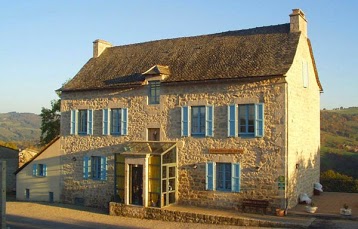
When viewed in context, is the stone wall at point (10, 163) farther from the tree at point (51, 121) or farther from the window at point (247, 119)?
the window at point (247, 119)

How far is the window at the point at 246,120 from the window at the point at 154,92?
389cm

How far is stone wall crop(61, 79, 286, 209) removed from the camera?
16484mm

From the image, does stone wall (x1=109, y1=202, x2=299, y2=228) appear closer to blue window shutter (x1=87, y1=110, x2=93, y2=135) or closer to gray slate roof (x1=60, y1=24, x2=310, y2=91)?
blue window shutter (x1=87, y1=110, x2=93, y2=135)

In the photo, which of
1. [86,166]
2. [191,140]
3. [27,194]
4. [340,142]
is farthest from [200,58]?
[340,142]

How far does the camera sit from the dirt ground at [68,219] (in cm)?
1640

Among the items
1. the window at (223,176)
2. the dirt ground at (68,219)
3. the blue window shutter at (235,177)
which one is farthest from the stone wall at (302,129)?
the dirt ground at (68,219)

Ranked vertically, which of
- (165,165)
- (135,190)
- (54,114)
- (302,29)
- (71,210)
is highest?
(302,29)

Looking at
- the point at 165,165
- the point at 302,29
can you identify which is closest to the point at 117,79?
the point at 165,165

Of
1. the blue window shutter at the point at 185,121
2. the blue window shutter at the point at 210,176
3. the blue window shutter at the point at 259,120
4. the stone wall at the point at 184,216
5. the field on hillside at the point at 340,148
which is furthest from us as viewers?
the field on hillside at the point at 340,148

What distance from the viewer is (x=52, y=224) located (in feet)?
56.4

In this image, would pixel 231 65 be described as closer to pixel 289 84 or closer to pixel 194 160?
pixel 289 84

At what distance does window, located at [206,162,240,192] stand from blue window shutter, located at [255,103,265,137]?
5.27ft

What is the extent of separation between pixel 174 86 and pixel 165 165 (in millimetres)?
3705

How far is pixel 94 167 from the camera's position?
70.0 feet
